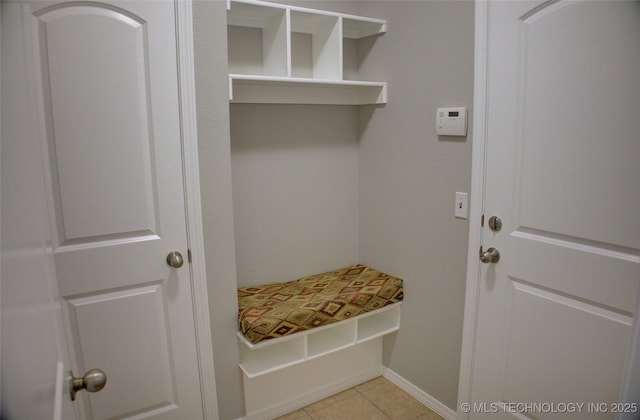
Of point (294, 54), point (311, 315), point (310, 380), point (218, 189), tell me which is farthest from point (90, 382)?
point (294, 54)

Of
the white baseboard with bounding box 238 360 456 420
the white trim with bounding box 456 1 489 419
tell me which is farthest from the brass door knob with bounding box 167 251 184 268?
the white trim with bounding box 456 1 489 419

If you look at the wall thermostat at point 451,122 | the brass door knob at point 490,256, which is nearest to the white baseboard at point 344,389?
the brass door knob at point 490,256

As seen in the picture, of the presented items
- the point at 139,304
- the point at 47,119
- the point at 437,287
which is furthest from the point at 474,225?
the point at 47,119

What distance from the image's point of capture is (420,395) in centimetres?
240

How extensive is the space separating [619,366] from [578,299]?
25 cm

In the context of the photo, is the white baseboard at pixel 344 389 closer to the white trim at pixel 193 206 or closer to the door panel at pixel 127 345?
the white trim at pixel 193 206

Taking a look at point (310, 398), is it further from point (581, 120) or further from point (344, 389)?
point (581, 120)

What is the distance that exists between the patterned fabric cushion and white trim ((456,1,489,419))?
45 centimetres

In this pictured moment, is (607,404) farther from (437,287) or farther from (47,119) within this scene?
(47,119)

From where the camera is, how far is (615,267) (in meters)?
1.54

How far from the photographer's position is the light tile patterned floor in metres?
2.29

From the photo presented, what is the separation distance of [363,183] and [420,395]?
3.91 ft

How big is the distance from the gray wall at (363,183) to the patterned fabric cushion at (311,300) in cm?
7

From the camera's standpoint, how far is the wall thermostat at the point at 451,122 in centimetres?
197
